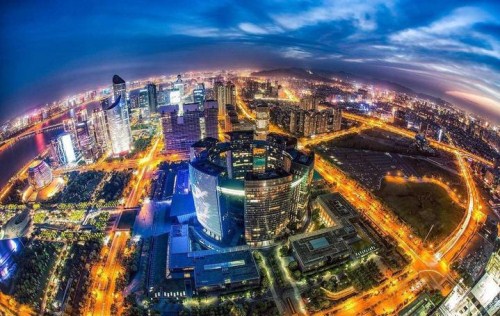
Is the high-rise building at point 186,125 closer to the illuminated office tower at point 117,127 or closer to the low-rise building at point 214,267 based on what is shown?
the illuminated office tower at point 117,127

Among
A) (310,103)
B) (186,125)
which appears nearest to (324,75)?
(310,103)

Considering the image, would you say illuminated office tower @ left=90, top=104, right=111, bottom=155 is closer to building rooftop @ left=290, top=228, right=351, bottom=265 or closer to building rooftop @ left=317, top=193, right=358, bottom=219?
building rooftop @ left=317, top=193, right=358, bottom=219

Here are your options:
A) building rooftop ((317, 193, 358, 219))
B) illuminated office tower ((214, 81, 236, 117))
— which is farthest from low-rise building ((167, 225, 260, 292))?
illuminated office tower ((214, 81, 236, 117))

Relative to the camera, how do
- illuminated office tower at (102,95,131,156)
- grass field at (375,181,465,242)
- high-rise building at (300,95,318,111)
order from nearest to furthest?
grass field at (375,181,465,242)
illuminated office tower at (102,95,131,156)
high-rise building at (300,95,318,111)

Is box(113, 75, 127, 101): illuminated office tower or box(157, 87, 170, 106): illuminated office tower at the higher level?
box(113, 75, 127, 101): illuminated office tower

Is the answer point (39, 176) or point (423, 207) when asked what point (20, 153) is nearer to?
point (39, 176)

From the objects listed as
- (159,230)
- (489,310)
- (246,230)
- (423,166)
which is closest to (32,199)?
(159,230)

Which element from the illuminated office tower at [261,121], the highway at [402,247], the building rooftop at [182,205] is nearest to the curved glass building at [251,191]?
the building rooftop at [182,205]
